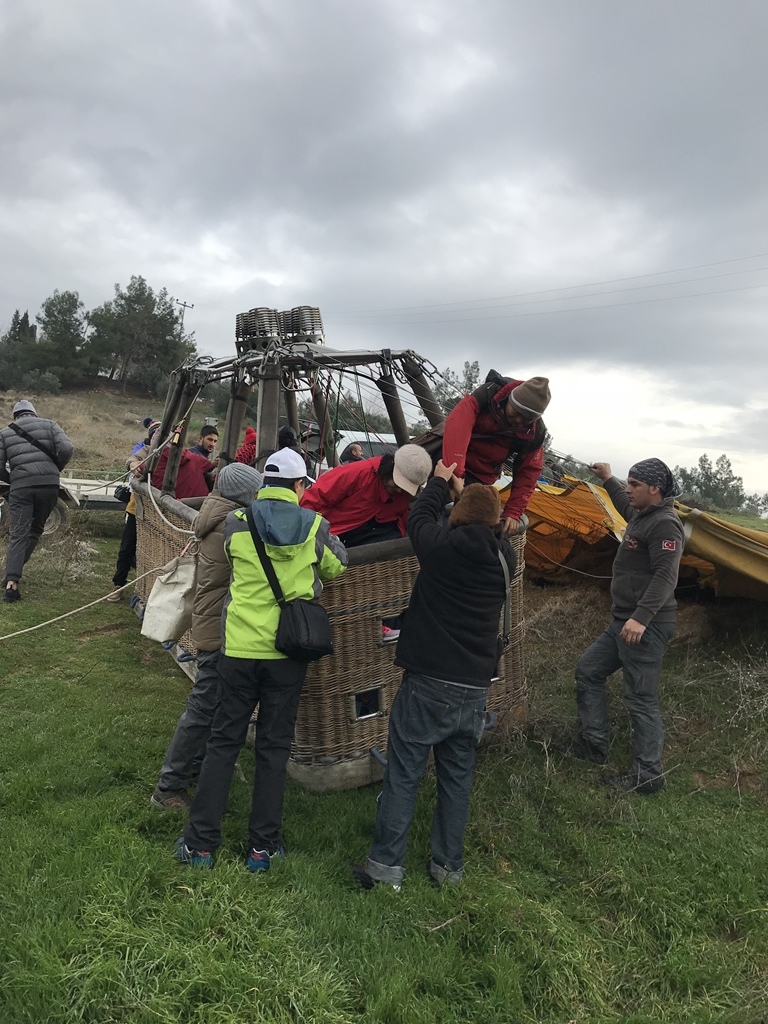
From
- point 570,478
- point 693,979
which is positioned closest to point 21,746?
point 693,979

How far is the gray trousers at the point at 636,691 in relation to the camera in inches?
157

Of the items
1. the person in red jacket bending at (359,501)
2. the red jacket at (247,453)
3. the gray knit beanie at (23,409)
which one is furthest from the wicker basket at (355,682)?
the gray knit beanie at (23,409)

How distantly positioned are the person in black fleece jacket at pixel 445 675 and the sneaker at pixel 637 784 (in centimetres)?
126

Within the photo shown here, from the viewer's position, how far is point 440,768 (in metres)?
3.13

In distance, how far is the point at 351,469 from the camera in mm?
3928

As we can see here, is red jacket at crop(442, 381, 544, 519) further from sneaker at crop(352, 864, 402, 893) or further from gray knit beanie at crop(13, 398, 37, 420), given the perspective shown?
gray knit beanie at crop(13, 398, 37, 420)

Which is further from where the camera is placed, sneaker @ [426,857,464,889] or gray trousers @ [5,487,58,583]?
gray trousers @ [5,487,58,583]

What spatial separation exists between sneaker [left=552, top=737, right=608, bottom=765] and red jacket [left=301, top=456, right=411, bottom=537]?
5.82ft

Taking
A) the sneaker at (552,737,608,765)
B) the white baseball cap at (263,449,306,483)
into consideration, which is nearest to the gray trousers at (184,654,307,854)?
the white baseball cap at (263,449,306,483)

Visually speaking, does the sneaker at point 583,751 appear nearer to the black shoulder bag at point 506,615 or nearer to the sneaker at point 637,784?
the sneaker at point 637,784

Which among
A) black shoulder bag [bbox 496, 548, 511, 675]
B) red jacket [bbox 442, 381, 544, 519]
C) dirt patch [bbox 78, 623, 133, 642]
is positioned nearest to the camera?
black shoulder bag [bbox 496, 548, 511, 675]

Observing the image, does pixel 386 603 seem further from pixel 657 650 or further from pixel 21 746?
pixel 21 746

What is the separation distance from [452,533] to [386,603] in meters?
0.86

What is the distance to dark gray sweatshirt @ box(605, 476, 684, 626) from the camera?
3975mm
